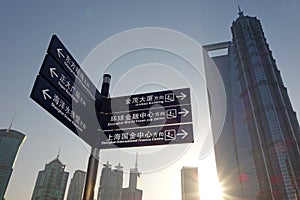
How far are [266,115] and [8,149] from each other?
4357 inches

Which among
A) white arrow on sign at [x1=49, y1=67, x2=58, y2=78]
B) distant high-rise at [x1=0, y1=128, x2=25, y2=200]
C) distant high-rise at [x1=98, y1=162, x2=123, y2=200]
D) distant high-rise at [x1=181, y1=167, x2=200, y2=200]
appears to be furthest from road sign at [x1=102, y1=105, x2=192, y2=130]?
distant high-rise at [x1=0, y1=128, x2=25, y2=200]

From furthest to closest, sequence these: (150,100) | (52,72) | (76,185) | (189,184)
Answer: (189,184) → (76,185) → (150,100) → (52,72)

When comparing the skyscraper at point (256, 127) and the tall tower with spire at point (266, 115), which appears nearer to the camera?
the tall tower with spire at point (266, 115)

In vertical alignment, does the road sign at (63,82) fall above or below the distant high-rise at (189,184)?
below

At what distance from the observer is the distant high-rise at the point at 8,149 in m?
100

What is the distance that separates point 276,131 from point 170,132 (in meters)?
70.4

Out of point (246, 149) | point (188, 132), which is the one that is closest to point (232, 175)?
point (246, 149)

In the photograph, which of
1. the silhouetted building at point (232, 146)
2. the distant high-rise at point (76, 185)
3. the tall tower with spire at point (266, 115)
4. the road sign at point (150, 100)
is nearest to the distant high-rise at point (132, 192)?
the distant high-rise at point (76, 185)

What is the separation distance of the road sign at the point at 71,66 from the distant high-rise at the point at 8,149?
118751 mm

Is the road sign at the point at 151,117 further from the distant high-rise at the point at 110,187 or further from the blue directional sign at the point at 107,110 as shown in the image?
the distant high-rise at the point at 110,187

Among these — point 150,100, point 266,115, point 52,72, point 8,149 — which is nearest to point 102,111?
point 150,100

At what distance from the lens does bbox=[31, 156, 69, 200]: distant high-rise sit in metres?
73.4

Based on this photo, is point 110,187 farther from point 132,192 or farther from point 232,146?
point 232,146

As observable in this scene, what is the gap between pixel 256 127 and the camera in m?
67.9
